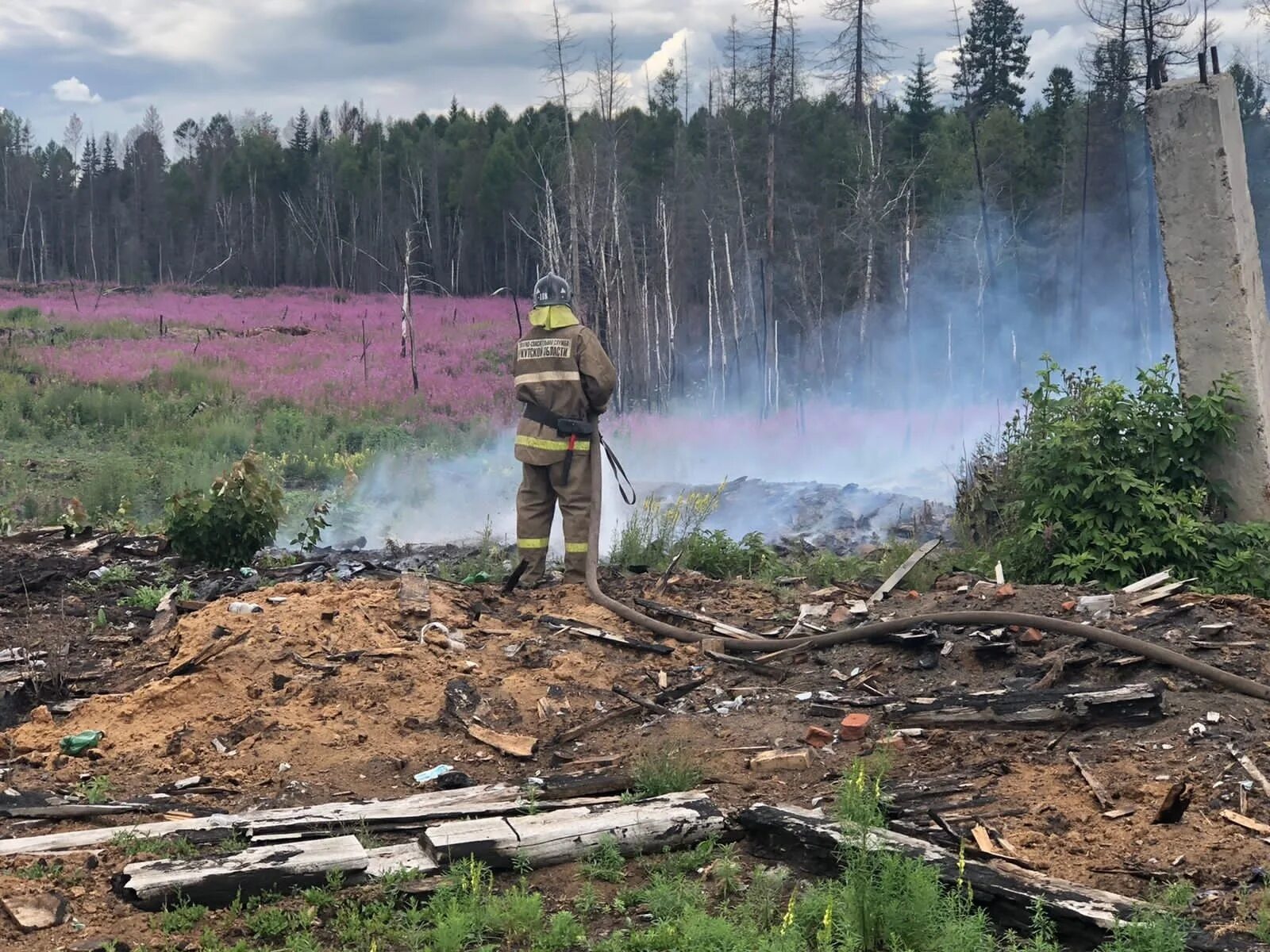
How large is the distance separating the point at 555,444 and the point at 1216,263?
4895 mm

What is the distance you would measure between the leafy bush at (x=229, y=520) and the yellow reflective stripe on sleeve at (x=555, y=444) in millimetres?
2683

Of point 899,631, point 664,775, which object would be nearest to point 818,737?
point 664,775

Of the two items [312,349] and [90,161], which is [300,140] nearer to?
[90,161]

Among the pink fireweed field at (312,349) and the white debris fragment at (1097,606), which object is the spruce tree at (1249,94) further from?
the white debris fragment at (1097,606)

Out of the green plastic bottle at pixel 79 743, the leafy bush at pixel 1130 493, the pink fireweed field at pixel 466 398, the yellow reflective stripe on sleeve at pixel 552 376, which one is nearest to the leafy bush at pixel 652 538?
the yellow reflective stripe on sleeve at pixel 552 376

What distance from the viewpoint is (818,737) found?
587cm

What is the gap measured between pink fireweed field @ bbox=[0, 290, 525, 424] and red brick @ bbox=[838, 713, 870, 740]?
1613 centimetres

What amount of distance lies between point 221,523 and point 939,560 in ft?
19.9

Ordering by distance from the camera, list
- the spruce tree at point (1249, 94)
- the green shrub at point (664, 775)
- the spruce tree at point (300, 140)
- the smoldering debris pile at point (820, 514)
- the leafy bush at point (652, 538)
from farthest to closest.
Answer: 1. the spruce tree at point (300, 140)
2. the spruce tree at point (1249, 94)
3. the smoldering debris pile at point (820, 514)
4. the leafy bush at point (652, 538)
5. the green shrub at point (664, 775)

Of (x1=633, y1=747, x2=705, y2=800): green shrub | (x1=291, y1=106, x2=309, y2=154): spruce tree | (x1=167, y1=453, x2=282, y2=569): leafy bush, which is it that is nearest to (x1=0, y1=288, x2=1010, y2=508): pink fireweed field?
(x1=167, y1=453, x2=282, y2=569): leafy bush

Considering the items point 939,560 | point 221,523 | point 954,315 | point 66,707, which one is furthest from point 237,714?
point 954,315

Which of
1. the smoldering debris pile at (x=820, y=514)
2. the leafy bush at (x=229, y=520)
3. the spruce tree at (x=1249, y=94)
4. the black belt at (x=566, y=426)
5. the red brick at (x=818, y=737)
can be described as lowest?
the smoldering debris pile at (x=820, y=514)

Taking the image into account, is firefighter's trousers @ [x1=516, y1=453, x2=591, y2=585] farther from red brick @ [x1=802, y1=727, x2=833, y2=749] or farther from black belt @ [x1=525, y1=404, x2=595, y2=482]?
red brick @ [x1=802, y1=727, x2=833, y2=749]

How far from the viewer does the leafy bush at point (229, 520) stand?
10.2 meters
